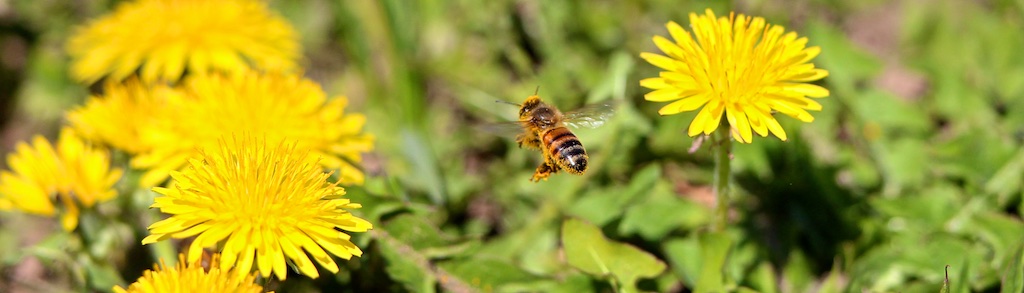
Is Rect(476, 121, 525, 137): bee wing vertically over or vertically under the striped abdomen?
over

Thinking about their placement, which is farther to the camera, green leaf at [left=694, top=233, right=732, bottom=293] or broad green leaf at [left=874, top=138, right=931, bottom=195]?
broad green leaf at [left=874, top=138, right=931, bottom=195]

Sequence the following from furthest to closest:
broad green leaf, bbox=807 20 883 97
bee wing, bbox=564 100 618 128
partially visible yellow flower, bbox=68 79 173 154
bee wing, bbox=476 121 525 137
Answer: broad green leaf, bbox=807 20 883 97
partially visible yellow flower, bbox=68 79 173 154
bee wing, bbox=564 100 618 128
bee wing, bbox=476 121 525 137

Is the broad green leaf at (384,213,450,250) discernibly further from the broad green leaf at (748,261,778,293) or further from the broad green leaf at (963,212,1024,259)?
the broad green leaf at (963,212,1024,259)

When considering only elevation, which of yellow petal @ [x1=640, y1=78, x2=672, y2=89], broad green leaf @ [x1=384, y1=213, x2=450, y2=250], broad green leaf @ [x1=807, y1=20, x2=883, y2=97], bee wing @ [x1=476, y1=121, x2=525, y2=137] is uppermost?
broad green leaf @ [x1=807, y1=20, x2=883, y2=97]

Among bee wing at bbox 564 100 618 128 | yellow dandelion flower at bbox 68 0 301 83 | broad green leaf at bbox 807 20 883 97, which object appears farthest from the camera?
broad green leaf at bbox 807 20 883 97

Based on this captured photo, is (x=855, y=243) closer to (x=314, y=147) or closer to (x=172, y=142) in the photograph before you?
(x=314, y=147)

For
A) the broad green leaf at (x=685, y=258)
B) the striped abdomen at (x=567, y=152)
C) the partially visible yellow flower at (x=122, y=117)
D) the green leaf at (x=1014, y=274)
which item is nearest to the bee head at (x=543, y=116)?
the striped abdomen at (x=567, y=152)

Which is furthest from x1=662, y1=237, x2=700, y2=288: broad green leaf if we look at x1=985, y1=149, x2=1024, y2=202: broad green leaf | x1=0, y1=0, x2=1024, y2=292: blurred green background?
x1=985, y1=149, x2=1024, y2=202: broad green leaf
